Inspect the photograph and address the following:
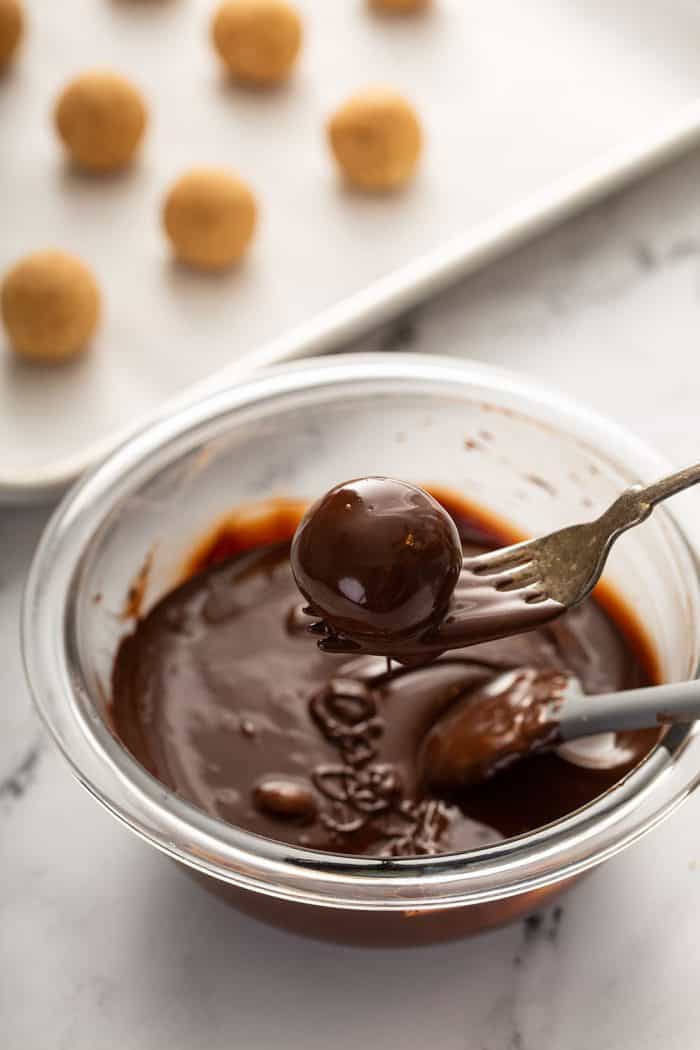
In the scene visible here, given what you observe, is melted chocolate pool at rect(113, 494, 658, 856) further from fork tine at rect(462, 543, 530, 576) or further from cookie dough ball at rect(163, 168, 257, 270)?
cookie dough ball at rect(163, 168, 257, 270)

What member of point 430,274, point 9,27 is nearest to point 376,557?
point 430,274

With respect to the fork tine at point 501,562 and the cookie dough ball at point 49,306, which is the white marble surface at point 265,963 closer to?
the fork tine at point 501,562

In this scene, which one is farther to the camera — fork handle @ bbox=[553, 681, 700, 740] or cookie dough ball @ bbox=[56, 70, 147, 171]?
cookie dough ball @ bbox=[56, 70, 147, 171]

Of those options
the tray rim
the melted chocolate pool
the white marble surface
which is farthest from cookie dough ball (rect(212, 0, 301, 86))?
the white marble surface

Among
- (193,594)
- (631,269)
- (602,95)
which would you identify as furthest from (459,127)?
(193,594)

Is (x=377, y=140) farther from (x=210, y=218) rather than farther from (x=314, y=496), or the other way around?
(x=314, y=496)

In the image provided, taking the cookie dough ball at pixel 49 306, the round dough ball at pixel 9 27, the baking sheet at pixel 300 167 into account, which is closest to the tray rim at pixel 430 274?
the baking sheet at pixel 300 167
